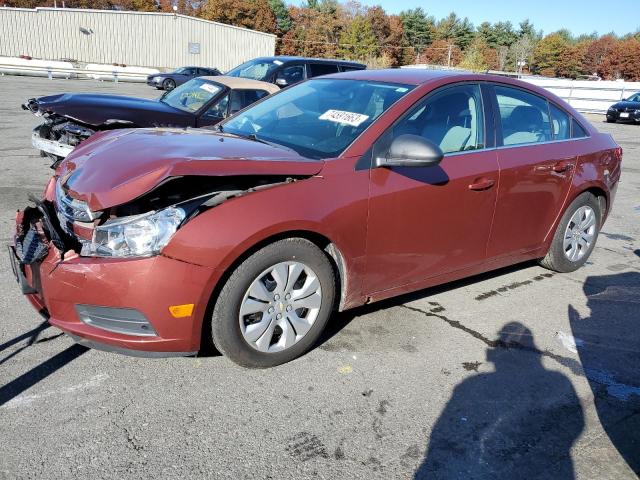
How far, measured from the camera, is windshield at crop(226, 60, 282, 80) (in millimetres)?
10805

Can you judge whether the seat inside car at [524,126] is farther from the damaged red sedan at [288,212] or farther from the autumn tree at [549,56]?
the autumn tree at [549,56]

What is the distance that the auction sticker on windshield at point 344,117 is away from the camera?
141 inches

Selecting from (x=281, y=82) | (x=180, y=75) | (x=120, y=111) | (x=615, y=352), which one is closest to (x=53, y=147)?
(x=120, y=111)

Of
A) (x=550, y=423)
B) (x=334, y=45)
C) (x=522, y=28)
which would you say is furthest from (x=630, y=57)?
(x=550, y=423)

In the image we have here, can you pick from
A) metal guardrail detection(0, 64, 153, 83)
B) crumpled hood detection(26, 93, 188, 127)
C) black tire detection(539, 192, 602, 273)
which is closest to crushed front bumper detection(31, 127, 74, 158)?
crumpled hood detection(26, 93, 188, 127)

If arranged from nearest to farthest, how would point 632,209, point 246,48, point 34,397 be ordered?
point 34,397 < point 632,209 < point 246,48

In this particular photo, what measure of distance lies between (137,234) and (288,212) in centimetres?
79

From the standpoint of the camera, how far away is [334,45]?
74.8 metres

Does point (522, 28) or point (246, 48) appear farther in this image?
point (522, 28)

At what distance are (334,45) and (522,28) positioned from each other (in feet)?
152

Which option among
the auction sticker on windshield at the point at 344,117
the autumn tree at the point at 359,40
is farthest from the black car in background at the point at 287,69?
the autumn tree at the point at 359,40

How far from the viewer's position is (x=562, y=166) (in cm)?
448

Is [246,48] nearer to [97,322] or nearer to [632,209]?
[632,209]

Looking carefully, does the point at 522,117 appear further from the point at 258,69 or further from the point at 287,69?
the point at 258,69
